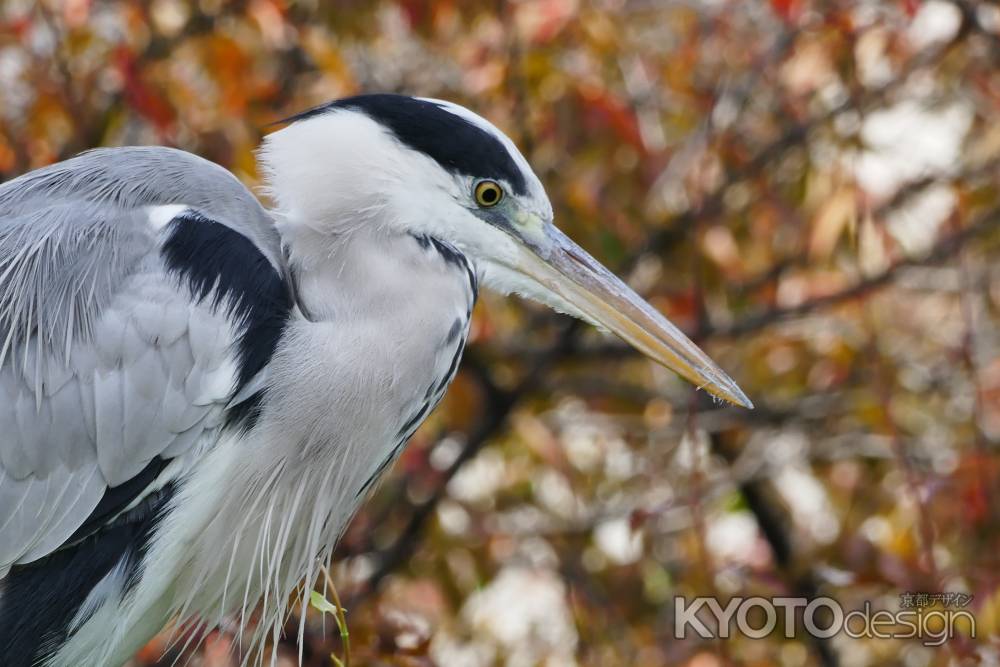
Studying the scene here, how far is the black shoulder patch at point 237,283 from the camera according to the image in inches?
86.7

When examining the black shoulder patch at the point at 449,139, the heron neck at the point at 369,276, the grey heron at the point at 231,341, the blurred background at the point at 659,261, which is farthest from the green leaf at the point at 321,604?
the blurred background at the point at 659,261

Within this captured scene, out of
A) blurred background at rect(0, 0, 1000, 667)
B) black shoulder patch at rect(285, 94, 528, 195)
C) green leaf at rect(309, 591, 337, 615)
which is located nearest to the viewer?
green leaf at rect(309, 591, 337, 615)

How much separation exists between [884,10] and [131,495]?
7.06 feet

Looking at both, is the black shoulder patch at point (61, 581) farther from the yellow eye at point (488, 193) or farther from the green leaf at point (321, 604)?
the yellow eye at point (488, 193)

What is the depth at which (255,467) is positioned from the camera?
226 cm

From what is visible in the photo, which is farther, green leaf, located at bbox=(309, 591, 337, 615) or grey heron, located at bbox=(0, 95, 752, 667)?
grey heron, located at bbox=(0, 95, 752, 667)

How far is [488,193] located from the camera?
7.61ft

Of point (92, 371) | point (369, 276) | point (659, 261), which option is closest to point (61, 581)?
point (92, 371)

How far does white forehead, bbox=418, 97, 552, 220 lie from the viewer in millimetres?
2303

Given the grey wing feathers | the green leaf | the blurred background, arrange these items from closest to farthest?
the green leaf, the grey wing feathers, the blurred background

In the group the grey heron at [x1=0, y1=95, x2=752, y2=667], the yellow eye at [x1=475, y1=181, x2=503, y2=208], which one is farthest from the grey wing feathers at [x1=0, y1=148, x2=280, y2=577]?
the yellow eye at [x1=475, y1=181, x2=503, y2=208]

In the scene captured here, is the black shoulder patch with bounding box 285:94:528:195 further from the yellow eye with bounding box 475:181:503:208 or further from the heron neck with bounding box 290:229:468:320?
the heron neck with bounding box 290:229:468:320

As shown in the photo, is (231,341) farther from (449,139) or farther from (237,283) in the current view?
(449,139)

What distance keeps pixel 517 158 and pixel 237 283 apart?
512mm
